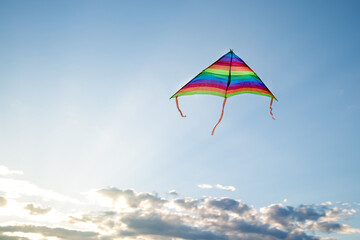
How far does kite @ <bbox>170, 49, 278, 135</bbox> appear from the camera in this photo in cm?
1438

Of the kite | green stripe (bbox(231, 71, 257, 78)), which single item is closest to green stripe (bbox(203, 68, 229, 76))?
the kite

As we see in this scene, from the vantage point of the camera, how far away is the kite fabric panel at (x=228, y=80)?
14398 mm

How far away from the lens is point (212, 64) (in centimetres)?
1470

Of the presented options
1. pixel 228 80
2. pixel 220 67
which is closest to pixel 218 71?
pixel 220 67

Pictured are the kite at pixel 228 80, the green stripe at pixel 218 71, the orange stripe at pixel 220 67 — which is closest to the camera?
the kite at pixel 228 80

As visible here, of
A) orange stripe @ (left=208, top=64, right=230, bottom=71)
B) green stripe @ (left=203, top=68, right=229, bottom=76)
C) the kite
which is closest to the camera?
the kite

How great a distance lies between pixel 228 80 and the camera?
1489cm

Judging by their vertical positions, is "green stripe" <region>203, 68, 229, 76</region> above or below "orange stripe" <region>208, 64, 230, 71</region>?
below

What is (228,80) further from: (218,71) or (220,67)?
(220,67)

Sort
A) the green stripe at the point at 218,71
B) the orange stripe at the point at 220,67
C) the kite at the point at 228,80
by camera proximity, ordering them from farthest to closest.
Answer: the orange stripe at the point at 220,67, the green stripe at the point at 218,71, the kite at the point at 228,80

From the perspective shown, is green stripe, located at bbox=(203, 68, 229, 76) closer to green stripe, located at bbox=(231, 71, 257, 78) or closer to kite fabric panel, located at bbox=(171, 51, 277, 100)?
kite fabric panel, located at bbox=(171, 51, 277, 100)

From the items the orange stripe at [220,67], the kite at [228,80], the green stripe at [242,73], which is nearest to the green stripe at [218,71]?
the kite at [228,80]

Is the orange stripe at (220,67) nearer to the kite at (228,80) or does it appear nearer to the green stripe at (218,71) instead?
the kite at (228,80)

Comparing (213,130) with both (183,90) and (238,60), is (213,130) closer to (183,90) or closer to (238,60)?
(183,90)
